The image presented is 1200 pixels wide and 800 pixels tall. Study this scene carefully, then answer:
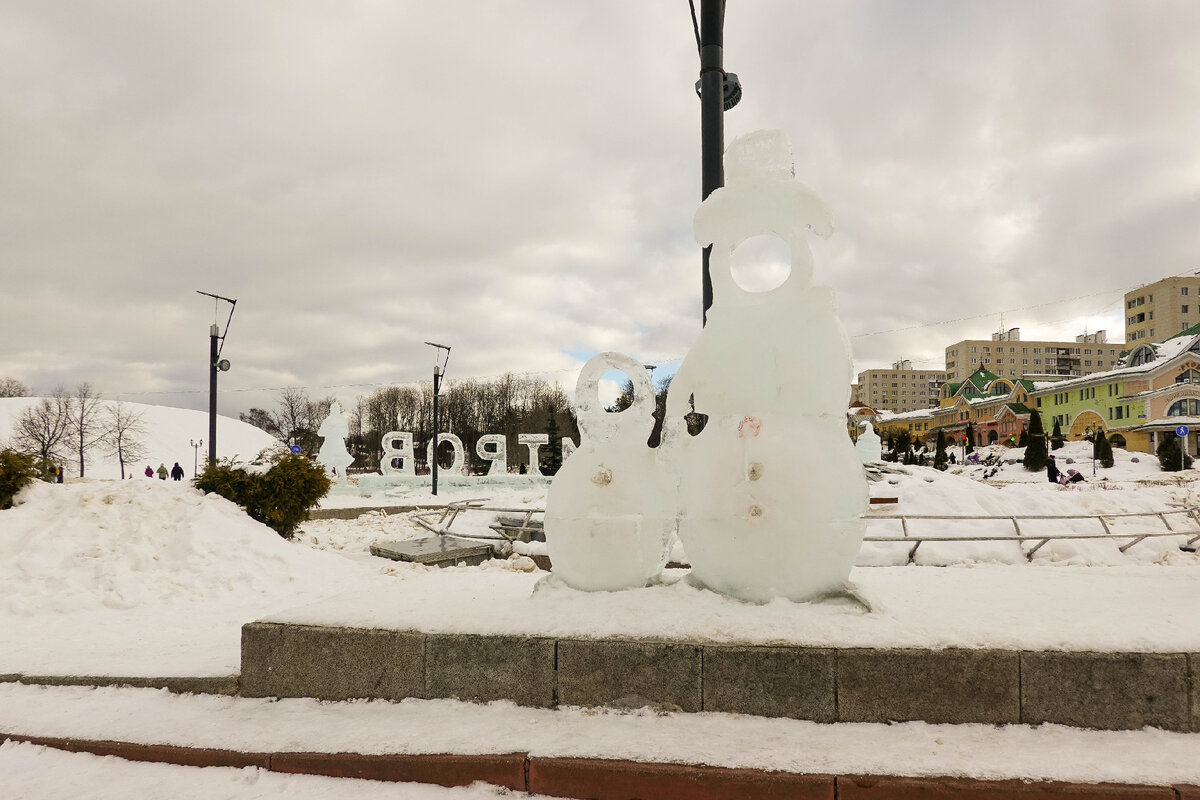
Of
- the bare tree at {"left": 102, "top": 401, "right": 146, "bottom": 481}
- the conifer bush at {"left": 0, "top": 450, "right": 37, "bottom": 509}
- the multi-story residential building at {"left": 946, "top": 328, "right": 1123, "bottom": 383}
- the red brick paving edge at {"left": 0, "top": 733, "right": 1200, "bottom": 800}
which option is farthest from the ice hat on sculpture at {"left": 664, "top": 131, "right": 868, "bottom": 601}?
the multi-story residential building at {"left": 946, "top": 328, "right": 1123, "bottom": 383}

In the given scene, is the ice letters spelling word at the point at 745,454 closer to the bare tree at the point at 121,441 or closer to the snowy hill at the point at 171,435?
the bare tree at the point at 121,441

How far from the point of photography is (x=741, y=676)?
3.38 metres

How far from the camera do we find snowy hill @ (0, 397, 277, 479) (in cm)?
6186

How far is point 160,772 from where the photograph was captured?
3.38 meters

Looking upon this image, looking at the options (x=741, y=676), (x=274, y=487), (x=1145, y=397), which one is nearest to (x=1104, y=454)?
(x=1145, y=397)

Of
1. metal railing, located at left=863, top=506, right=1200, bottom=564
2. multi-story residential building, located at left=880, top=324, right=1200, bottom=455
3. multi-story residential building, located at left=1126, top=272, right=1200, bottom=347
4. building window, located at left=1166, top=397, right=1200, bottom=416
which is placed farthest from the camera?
multi-story residential building, located at left=1126, top=272, right=1200, bottom=347

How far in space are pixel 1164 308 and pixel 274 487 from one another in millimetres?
78371

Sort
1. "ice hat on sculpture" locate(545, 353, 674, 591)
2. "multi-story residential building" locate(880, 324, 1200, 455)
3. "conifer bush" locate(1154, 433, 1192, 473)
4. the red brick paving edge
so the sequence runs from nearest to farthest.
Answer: the red brick paving edge
"ice hat on sculpture" locate(545, 353, 674, 591)
"conifer bush" locate(1154, 433, 1192, 473)
"multi-story residential building" locate(880, 324, 1200, 455)

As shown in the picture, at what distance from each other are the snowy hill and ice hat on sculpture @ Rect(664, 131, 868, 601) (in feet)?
208

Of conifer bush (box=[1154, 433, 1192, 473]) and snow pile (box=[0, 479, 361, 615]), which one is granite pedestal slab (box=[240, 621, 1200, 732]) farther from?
conifer bush (box=[1154, 433, 1192, 473])

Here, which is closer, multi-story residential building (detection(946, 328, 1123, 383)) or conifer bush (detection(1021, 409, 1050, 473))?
conifer bush (detection(1021, 409, 1050, 473))

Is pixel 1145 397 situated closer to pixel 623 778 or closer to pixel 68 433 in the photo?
pixel 623 778

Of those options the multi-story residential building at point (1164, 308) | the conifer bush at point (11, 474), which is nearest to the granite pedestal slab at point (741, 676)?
the conifer bush at point (11, 474)

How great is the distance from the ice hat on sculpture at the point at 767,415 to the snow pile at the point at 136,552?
610 centimetres
